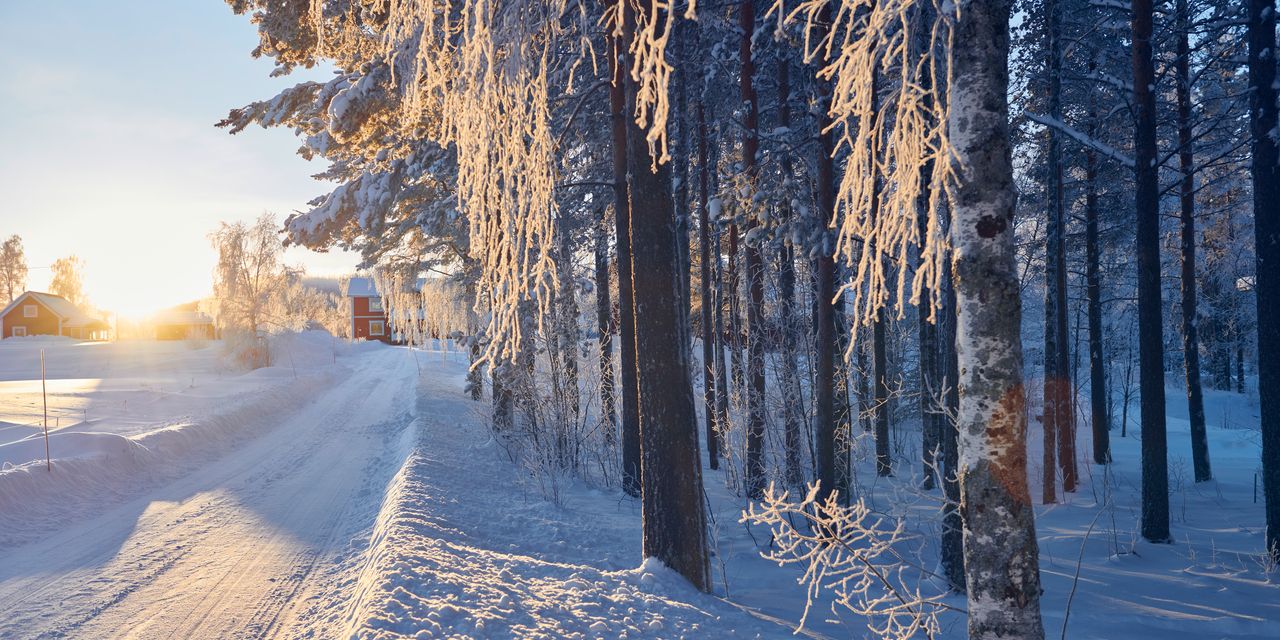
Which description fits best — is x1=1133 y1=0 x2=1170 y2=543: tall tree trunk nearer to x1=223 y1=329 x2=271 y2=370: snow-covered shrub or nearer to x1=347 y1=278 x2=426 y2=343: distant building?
x1=223 y1=329 x2=271 y2=370: snow-covered shrub

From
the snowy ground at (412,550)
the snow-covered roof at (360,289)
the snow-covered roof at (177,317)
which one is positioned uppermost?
the snow-covered roof at (360,289)

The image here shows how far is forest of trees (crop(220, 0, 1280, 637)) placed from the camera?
124 inches

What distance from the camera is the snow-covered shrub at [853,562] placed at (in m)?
3.64

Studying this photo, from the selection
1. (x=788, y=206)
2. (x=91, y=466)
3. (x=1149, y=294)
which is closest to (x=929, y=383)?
(x=788, y=206)

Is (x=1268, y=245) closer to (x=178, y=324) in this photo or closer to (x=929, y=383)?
(x=929, y=383)

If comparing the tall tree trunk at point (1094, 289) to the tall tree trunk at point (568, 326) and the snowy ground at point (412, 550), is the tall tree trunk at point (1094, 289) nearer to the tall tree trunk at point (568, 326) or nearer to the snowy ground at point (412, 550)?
the snowy ground at point (412, 550)

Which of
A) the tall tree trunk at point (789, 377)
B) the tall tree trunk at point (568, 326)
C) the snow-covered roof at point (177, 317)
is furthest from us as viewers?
the snow-covered roof at point (177, 317)

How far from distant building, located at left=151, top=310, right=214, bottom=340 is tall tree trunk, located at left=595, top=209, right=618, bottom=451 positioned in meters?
61.8

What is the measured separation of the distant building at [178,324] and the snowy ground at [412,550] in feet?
188

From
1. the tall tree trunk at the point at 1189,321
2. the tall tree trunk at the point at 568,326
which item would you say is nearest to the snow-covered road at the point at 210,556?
the tall tree trunk at the point at 568,326

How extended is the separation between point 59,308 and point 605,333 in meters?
67.3

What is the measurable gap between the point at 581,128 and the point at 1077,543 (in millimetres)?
10787

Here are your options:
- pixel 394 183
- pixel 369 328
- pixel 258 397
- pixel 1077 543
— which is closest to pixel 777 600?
pixel 1077 543

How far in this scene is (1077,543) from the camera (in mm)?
9914
